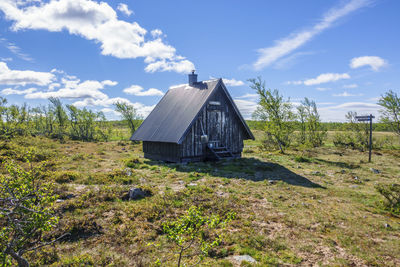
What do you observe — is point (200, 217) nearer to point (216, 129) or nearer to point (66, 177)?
point (66, 177)

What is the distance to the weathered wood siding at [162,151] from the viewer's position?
18228 mm

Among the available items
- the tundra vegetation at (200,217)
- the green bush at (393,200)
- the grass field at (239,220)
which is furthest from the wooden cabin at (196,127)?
the green bush at (393,200)

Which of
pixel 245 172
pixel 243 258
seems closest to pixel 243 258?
pixel 243 258

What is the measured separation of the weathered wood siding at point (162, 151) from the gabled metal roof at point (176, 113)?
2.89 feet

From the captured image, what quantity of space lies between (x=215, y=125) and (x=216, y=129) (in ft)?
1.24

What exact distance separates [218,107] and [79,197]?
13.6 m

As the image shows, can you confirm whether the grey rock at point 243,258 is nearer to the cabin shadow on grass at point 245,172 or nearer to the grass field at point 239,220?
the grass field at point 239,220

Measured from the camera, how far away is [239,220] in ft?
25.7

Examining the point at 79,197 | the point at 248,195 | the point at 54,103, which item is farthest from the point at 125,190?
the point at 54,103

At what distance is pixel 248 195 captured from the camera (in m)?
10.6

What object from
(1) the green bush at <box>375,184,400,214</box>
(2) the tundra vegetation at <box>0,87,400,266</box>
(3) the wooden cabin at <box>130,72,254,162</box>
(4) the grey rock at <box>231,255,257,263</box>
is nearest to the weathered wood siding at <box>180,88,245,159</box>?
(3) the wooden cabin at <box>130,72,254,162</box>

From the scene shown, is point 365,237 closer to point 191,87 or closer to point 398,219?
point 398,219

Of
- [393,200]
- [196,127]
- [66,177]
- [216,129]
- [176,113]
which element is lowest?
[393,200]

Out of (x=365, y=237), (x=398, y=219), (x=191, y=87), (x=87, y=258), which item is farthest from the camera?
(x=191, y=87)
